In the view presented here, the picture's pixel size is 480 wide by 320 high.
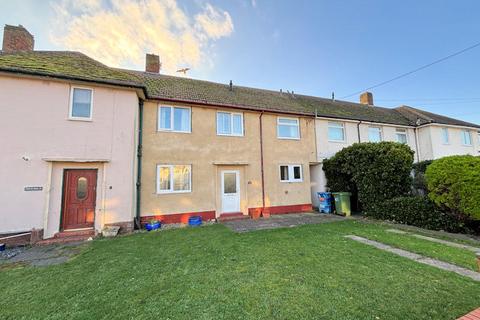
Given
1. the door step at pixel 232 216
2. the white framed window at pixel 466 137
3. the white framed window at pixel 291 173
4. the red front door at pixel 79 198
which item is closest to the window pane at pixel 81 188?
the red front door at pixel 79 198

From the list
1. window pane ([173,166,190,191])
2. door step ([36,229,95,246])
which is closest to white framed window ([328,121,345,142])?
window pane ([173,166,190,191])

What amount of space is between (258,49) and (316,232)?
12231 millimetres

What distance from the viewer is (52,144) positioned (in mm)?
7863

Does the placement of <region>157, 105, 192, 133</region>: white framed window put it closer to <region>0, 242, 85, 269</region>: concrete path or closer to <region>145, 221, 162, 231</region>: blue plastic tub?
<region>145, 221, 162, 231</region>: blue plastic tub

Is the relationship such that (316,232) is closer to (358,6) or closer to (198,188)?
(198,188)

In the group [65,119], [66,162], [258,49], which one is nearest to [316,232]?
[66,162]

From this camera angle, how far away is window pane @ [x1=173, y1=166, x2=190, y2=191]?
10.3 m

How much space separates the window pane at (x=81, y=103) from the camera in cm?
835

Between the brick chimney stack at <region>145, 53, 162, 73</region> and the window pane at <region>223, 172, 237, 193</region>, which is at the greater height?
the brick chimney stack at <region>145, 53, 162, 73</region>

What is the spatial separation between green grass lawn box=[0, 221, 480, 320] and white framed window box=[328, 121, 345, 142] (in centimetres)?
974

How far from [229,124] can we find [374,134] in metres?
11.8

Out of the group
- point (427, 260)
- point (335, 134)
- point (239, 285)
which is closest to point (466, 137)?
point (335, 134)

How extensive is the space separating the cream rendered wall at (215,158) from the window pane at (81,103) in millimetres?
2295

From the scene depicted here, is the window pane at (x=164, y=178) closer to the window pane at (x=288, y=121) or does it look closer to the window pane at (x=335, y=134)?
the window pane at (x=288, y=121)
